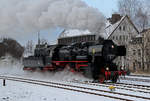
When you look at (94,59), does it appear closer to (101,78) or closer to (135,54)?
(101,78)

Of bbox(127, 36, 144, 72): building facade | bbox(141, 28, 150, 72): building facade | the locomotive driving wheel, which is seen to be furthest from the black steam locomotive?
bbox(127, 36, 144, 72): building facade

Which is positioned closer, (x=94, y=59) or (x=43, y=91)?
(x=43, y=91)

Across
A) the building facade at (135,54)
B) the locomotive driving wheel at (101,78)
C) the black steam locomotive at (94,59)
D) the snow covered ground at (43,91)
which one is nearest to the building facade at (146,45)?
the building facade at (135,54)

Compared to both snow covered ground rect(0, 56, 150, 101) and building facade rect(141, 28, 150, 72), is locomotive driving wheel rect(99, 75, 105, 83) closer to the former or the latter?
snow covered ground rect(0, 56, 150, 101)

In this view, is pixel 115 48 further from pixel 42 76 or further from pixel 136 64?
pixel 136 64

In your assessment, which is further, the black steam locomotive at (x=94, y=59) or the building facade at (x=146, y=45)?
the building facade at (x=146, y=45)

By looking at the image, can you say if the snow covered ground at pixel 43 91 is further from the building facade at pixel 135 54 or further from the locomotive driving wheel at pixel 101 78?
the building facade at pixel 135 54

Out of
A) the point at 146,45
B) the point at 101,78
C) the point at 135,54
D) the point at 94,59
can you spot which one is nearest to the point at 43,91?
the point at 94,59

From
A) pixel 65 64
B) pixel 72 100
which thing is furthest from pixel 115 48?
pixel 72 100

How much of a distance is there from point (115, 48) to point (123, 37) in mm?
24845

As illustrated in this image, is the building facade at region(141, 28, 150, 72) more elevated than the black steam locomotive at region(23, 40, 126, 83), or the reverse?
the building facade at region(141, 28, 150, 72)

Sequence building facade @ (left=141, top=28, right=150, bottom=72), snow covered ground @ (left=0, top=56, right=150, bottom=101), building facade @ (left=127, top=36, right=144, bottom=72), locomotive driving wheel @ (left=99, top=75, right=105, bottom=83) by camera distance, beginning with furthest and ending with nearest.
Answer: building facade @ (left=127, top=36, right=144, bottom=72), building facade @ (left=141, top=28, right=150, bottom=72), locomotive driving wheel @ (left=99, top=75, right=105, bottom=83), snow covered ground @ (left=0, top=56, right=150, bottom=101)

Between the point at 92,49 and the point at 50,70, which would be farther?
the point at 50,70

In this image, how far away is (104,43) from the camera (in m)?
15.0
